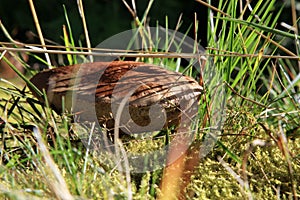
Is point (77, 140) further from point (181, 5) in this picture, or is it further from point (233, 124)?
point (181, 5)

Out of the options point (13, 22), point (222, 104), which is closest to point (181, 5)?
point (13, 22)

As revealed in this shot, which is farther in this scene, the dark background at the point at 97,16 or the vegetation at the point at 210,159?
the dark background at the point at 97,16

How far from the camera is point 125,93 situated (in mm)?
782

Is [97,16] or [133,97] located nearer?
[133,97]

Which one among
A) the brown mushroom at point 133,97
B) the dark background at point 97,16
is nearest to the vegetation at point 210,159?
the brown mushroom at point 133,97

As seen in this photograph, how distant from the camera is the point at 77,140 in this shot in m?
0.87

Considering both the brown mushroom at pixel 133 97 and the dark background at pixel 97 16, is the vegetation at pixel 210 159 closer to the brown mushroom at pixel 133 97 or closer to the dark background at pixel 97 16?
the brown mushroom at pixel 133 97

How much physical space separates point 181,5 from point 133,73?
2289mm

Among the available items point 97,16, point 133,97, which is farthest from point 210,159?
point 97,16

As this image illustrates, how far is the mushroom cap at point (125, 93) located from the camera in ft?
2.58

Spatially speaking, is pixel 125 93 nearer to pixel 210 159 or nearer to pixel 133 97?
pixel 133 97

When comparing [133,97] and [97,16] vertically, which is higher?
Result: [133,97]

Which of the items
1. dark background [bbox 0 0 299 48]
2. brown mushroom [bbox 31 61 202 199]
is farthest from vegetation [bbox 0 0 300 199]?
dark background [bbox 0 0 299 48]

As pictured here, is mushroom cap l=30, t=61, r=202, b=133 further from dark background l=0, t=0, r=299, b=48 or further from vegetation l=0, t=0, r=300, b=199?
dark background l=0, t=0, r=299, b=48
